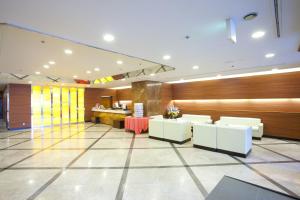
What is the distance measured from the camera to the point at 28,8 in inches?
83.0

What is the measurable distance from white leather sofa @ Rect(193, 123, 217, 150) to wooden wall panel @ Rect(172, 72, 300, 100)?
143 inches

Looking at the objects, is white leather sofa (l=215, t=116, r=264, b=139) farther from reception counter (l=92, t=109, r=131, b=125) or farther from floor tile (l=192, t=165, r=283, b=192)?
reception counter (l=92, t=109, r=131, b=125)

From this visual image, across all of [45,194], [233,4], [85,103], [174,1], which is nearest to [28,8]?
[174,1]

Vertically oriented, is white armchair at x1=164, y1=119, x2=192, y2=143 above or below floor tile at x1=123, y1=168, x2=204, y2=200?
above

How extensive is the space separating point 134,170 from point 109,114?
24.4ft

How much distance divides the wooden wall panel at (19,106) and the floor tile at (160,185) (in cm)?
929

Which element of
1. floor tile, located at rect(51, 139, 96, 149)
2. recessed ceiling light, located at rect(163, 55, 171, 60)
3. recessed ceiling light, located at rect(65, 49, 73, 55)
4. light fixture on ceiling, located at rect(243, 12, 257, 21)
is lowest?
floor tile, located at rect(51, 139, 96, 149)

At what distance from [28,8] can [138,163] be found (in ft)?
12.5

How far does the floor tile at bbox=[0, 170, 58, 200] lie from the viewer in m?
2.88

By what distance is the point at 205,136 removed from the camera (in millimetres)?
5242

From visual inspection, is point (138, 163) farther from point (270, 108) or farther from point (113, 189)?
point (270, 108)

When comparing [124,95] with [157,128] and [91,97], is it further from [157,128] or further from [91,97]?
[157,128]

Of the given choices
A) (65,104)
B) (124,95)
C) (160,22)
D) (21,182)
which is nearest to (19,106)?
(65,104)

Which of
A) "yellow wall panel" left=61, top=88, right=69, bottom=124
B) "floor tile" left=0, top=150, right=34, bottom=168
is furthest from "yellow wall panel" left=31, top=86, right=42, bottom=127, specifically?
"floor tile" left=0, top=150, right=34, bottom=168
